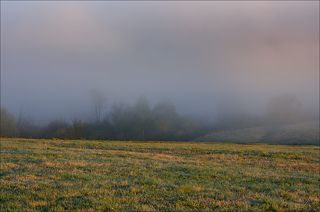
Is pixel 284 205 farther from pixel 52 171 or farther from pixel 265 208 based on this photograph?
pixel 52 171

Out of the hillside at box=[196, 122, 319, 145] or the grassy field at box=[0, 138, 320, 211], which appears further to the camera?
the hillside at box=[196, 122, 319, 145]

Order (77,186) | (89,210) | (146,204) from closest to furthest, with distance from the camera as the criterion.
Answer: (89,210) < (146,204) < (77,186)

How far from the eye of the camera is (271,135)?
12612 cm

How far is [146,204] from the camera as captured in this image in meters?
12.6

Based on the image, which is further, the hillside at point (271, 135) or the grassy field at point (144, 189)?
the hillside at point (271, 135)

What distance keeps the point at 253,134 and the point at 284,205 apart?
400 ft

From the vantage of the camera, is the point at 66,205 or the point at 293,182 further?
the point at 293,182

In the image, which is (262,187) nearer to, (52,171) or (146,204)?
(146,204)

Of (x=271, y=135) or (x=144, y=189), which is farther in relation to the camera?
(x=271, y=135)

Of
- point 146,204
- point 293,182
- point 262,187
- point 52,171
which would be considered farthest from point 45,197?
point 293,182

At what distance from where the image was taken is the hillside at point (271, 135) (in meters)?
111

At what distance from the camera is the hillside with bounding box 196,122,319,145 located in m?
111

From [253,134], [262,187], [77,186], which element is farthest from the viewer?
[253,134]

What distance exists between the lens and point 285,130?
132750 mm
